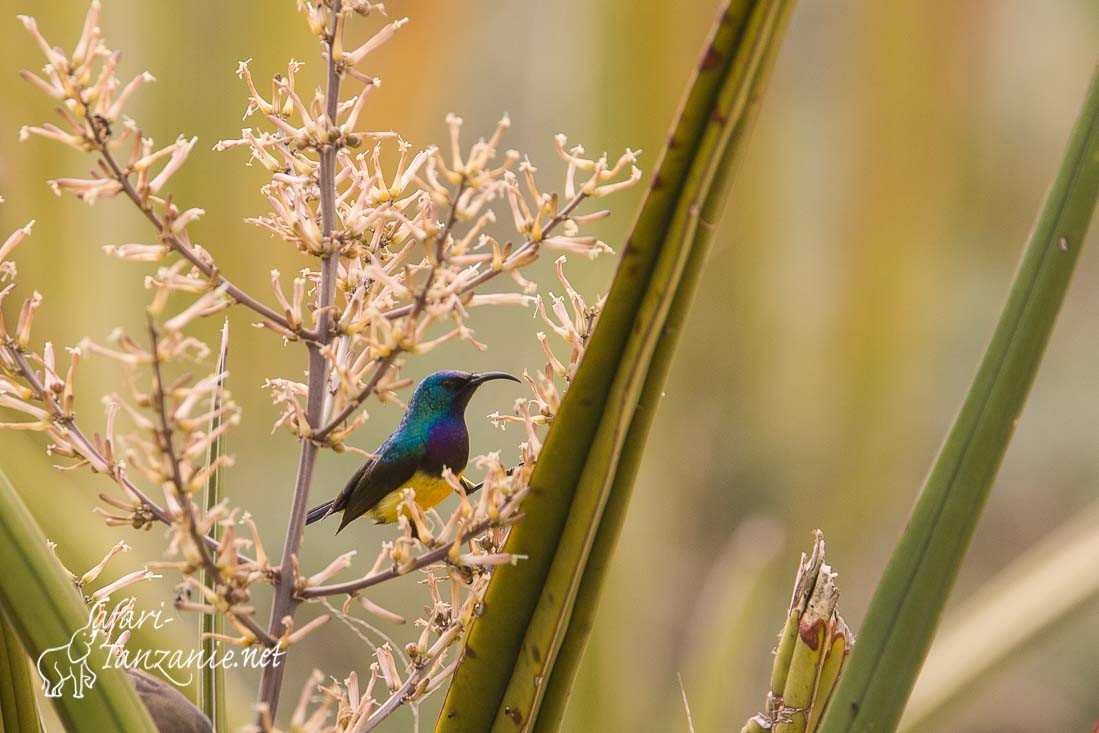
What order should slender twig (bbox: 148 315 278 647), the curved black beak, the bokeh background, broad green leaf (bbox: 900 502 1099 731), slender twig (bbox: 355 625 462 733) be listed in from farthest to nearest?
1. the bokeh background
2. broad green leaf (bbox: 900 502 1099 731)
3. the curved black beak
4. slender twig (bbox: 355 625 462 733)
5. slender twig (bbox: 148 315 278 647)

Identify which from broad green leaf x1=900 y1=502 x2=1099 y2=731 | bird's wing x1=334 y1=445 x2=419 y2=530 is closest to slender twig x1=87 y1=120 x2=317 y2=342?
bird's wing x1=334 y1=445 x2=419 y2=530

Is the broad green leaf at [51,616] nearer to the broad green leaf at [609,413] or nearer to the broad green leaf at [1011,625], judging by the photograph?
the broad green leaf at [609,413]

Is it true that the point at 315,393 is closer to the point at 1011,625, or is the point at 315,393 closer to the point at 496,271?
the point at 496,271

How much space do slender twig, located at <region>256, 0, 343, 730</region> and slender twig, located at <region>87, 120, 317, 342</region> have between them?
0.01 m

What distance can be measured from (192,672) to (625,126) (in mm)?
597

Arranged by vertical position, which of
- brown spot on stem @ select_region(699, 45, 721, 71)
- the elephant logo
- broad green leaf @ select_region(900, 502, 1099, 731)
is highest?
brown spot on stem @ select_region(699, 45, 721, 71)

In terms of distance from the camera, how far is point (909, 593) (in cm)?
36

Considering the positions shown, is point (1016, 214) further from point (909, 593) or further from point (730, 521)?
point (909, 593)

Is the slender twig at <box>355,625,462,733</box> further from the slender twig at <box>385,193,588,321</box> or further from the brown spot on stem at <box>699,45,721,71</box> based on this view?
the brown spot on stem at <box>699,45,721,71</box>

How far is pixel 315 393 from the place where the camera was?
37 cm

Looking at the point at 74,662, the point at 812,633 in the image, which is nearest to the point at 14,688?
the point at 74,662

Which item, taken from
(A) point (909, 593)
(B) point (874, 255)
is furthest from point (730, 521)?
(A) point (909, 593)

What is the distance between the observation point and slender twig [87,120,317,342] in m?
0.34

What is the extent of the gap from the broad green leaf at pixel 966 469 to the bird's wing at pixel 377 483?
0.99 ft
